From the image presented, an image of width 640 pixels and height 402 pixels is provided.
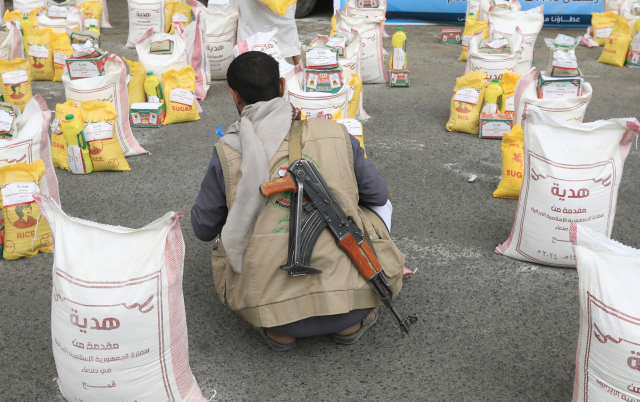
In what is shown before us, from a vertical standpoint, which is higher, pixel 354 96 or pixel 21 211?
pixel 354 96

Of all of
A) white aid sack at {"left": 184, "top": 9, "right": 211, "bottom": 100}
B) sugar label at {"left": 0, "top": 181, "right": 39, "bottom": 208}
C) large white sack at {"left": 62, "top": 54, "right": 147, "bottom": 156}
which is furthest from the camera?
white aid sack at {"left": 184, "top": 9, "right": 211, "bottom": 100}

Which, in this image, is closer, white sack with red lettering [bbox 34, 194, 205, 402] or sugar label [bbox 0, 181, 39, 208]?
white sack with red lettering [bbox 34, 194, 205, 402]

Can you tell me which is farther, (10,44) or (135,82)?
(10,44)

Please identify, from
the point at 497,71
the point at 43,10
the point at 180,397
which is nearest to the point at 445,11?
the point at 497,71

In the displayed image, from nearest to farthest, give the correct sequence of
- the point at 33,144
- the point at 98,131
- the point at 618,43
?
the point at 33,144, the point at 98,131, the point at 618,43

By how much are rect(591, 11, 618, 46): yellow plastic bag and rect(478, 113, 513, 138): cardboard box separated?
10.3 feet

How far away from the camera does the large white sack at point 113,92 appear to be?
391cm

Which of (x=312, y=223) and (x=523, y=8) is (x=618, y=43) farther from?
(x=312, y=223)

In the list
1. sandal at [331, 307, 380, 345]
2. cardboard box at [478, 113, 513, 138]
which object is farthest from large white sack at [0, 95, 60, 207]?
cardboard box at [478, 113, 513, 138]

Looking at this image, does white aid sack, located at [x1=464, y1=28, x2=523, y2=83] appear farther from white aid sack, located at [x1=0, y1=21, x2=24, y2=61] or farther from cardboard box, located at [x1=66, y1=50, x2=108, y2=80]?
white aid sack, located at [x1=0, y1=21, x2=24, y2=61]

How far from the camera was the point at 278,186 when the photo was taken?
6.56 feet

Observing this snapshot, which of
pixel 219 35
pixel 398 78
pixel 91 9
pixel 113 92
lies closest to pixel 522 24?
pixel 398 78

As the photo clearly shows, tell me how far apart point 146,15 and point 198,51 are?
4.65 ft

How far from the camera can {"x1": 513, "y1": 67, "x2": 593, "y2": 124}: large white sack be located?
3414 millimetres
